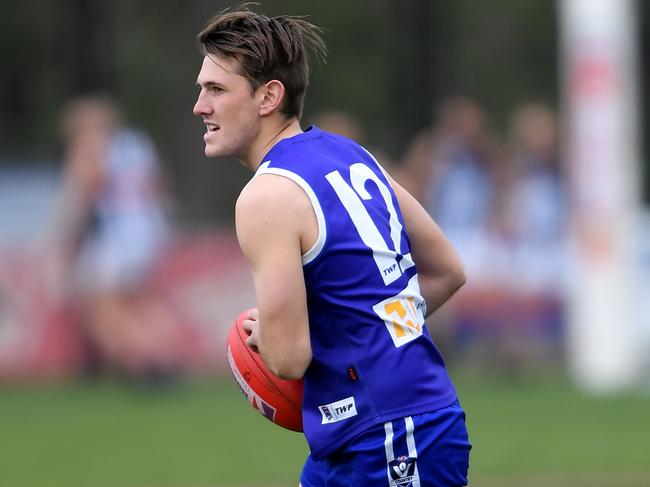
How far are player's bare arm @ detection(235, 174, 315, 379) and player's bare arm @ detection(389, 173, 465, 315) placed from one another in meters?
0.59

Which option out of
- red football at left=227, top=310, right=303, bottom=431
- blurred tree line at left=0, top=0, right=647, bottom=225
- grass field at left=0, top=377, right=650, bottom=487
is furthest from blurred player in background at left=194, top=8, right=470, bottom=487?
blurred tree line at left=0, top=0, right=647, bottom=225

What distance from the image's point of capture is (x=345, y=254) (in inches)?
169

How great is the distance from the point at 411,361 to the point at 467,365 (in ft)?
37.4

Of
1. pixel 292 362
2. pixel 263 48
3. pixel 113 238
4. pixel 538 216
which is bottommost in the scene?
pixel 538 216

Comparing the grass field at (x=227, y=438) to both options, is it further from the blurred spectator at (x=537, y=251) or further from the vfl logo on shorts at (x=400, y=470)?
the vfl logo on shorts at (x=400, y=470)

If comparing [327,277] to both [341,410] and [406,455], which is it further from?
[406,455]

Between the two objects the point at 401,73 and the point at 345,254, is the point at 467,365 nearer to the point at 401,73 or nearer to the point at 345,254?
the point at 345,254

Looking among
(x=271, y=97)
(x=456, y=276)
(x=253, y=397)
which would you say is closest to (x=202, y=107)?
(x=271, y=97)

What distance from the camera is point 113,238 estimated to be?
531 inches

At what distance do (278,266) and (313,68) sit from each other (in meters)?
24.3

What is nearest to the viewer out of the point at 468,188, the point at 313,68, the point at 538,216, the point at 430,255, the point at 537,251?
the point at 430,255

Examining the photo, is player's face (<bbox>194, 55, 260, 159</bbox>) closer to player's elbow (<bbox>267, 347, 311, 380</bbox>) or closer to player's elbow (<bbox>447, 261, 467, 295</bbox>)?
player's elbow (<bbox>267, 347, 311, 380</bbox>)

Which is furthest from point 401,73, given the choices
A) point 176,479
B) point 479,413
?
point 176,479

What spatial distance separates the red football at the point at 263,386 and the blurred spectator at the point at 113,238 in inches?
339
